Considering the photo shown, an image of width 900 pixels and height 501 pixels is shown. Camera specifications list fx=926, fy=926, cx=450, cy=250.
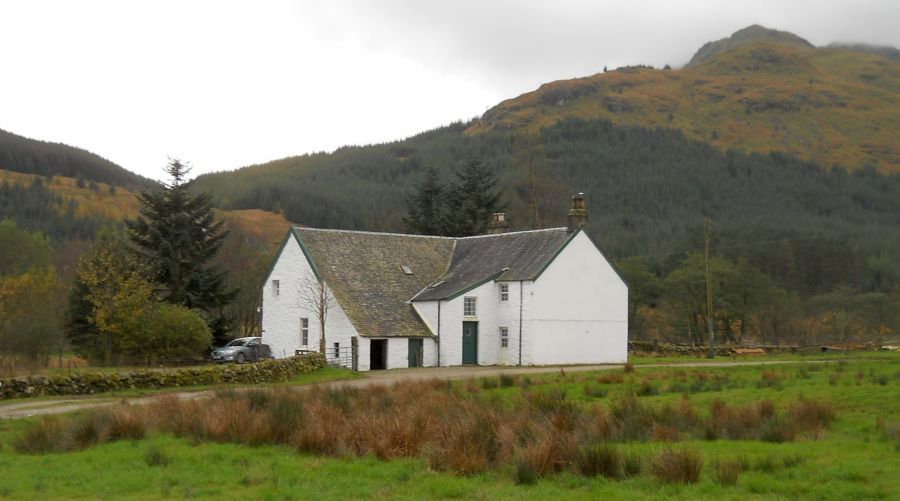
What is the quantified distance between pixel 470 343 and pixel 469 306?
1.92m

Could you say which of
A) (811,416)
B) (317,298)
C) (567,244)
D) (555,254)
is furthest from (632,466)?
(567,244)

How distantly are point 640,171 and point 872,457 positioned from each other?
148055mm

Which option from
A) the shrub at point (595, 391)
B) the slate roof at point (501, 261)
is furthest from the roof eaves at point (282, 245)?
the shrub at point (595, 391)

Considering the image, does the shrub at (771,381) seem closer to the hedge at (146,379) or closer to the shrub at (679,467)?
the shrub at (679,467)

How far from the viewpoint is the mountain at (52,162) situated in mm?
186875

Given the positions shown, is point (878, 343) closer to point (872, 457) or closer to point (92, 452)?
point (872, 457)

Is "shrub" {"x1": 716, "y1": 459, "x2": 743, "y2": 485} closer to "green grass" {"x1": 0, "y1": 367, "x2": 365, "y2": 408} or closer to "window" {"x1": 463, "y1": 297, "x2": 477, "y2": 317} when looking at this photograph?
"green grass" {"x1": 0, "y1": 367, "x2": 365, "y2": 408}

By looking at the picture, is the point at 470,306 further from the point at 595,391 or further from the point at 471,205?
the point at 471,205

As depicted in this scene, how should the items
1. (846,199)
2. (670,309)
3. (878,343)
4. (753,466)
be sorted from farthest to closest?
(846,199), (670,309), (878,343), (753,466)

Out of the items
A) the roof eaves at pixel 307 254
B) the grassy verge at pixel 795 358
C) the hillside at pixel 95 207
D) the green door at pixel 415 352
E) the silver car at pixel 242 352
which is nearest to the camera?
the grassy verge at pixel 795 358

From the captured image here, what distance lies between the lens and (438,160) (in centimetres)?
16638

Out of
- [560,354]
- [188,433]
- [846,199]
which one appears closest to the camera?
[188,433]

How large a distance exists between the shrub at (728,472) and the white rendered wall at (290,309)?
34690 millimetres

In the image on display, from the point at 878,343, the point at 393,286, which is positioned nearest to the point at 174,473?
the point at 393,286
